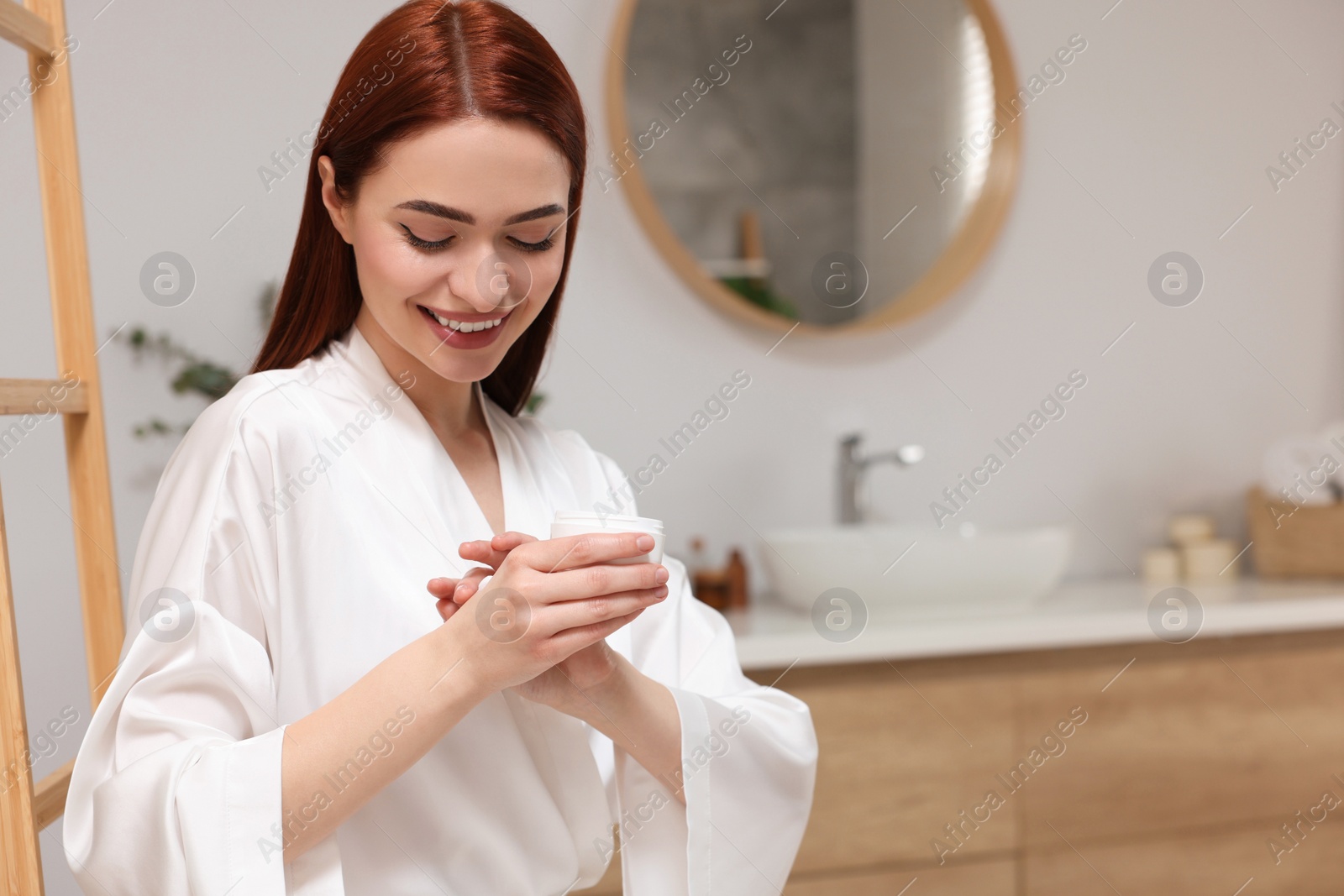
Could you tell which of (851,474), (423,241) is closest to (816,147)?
(851,474)

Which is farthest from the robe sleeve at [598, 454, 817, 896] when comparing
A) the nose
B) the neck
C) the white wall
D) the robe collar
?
the white wall

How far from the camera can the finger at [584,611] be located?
30.1 inches

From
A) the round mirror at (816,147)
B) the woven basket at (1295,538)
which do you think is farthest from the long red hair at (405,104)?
the woven basket at (1295,538)

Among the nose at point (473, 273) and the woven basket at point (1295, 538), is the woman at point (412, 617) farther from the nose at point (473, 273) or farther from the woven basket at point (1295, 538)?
the woven basket at point (1295, 538)

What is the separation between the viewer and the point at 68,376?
0.95 metres

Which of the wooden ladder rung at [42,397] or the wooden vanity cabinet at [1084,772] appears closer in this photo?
the wooden ladder rung at [42,397]

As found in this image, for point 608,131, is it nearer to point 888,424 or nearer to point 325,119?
point 888,424

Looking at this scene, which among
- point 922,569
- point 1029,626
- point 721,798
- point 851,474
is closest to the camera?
point 721,798

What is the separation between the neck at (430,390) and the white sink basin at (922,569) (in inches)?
35.0

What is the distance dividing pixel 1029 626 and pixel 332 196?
1.36m

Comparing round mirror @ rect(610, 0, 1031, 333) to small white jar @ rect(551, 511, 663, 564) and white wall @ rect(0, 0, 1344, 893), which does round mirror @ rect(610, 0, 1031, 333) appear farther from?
small white jar @ rect(551, 511, 663, 564)

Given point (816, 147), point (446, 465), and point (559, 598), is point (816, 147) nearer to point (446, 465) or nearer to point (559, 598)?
point (446, 465)

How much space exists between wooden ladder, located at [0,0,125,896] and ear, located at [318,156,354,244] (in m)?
0.22

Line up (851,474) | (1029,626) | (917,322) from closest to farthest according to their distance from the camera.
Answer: (1029,626) → (851,474) → (917,322)
